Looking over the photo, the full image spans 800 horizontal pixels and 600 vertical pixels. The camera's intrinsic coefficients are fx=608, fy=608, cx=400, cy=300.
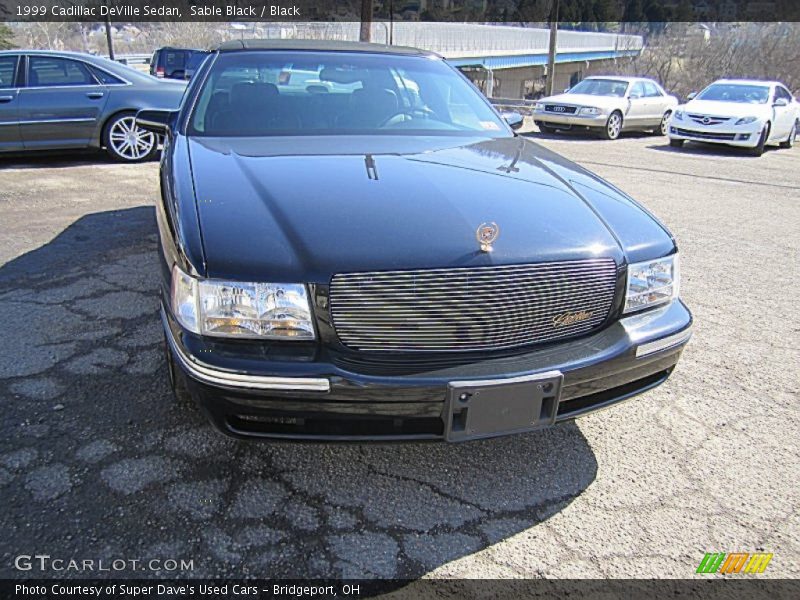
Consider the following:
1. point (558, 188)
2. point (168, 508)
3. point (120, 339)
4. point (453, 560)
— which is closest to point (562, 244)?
point (558, 188)

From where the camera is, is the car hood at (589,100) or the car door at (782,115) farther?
the car hood at (589,100)

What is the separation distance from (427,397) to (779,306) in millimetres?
3297

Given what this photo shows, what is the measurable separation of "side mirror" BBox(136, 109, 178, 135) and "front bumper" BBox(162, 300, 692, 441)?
2.30 meters

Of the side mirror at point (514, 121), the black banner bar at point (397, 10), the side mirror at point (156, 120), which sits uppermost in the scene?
the black banner bar at point (397, 10)

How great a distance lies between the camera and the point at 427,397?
6.12ft

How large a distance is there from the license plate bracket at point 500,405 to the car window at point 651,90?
1419cm

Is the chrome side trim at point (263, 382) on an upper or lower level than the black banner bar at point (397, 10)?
lower

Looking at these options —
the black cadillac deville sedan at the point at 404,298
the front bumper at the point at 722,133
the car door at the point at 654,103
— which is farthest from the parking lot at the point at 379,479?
the car door at the point at 654,103

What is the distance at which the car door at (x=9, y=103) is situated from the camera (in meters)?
7.13

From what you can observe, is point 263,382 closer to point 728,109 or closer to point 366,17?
point 728,109

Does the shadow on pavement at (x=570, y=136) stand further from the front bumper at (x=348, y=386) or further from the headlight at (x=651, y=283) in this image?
the front bumper at (x=348, y=386)

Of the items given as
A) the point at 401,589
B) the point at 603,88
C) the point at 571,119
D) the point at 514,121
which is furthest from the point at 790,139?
the point at 401,589

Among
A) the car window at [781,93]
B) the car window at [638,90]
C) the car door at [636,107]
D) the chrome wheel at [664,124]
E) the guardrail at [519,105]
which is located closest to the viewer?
the car window at [781,93]

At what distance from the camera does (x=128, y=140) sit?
7.75 meters
